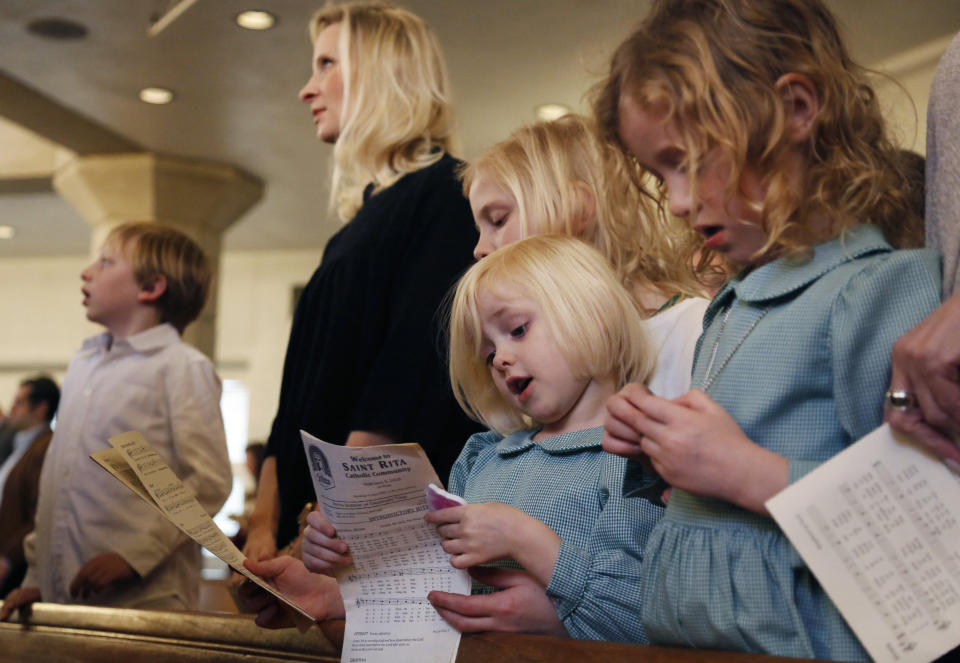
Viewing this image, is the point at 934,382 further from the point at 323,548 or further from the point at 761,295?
the point at 323,548

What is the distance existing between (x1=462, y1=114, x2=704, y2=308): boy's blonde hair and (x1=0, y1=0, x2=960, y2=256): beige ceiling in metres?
2.62

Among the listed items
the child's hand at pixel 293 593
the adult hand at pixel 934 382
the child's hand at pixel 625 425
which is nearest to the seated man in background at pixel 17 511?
the child's hand at pixel 293 593

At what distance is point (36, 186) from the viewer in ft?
26.6

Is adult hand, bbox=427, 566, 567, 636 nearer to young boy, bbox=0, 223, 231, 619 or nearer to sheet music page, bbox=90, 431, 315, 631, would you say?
sheet music page, bbox=90, 431, 315, 631

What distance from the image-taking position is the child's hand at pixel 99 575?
2.39 meters

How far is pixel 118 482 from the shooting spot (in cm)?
258

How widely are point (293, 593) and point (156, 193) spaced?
635cm

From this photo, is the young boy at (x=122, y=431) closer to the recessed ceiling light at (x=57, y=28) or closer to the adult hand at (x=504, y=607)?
the adult hand at (x=504, y=607)

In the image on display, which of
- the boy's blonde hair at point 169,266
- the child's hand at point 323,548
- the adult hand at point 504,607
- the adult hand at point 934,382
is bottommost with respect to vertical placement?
the adult hand at point 504,607

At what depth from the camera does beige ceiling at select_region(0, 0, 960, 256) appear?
5082 millimetres

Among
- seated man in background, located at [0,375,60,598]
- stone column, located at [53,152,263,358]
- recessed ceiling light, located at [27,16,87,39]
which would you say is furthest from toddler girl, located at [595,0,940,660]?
stone column, located at [53,152,263,358]

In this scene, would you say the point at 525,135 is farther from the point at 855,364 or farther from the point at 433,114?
the point at 855,364

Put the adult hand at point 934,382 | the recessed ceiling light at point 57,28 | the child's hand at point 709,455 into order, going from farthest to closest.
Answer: the recessed ceiling light at point 57,28 < the child's hand at point 709,455 < the adult hand at point 934,382

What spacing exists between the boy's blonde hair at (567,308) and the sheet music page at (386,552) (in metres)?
0.36
